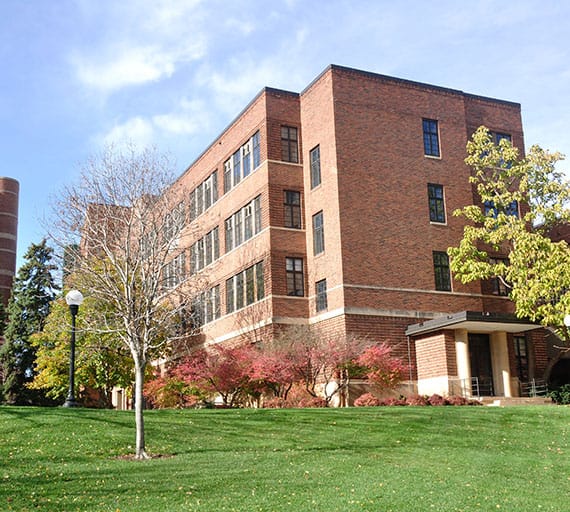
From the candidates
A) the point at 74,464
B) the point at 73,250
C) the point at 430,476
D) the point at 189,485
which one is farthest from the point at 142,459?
the point at 73,250

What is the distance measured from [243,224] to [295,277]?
4.54 meters

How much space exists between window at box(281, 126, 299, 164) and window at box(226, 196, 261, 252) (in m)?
2.23

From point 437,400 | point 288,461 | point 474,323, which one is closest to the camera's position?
point 288,461

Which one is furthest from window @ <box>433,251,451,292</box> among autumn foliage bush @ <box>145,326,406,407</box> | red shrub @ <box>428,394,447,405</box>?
red shrub @ <box>428,394,447,405</box>

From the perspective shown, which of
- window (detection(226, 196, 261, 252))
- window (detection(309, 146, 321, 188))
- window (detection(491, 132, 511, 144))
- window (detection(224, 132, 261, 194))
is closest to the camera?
window (detection(309, 146, 321, 188))

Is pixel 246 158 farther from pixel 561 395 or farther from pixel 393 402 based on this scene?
pixel 561 395

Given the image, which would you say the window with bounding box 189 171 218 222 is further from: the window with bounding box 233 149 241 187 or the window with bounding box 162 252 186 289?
the window with bounding box 162 252 186 289

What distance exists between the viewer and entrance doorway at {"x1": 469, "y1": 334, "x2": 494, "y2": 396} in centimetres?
3164

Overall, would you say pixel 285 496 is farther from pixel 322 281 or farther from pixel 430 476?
pixel 322 281

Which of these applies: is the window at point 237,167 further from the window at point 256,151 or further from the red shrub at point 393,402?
the red shrub at point 393,402

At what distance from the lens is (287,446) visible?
1695cm

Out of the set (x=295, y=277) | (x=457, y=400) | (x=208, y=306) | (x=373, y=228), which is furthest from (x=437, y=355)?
(x=208, y=306)

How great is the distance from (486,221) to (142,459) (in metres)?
19.7

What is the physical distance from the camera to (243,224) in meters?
36.4
